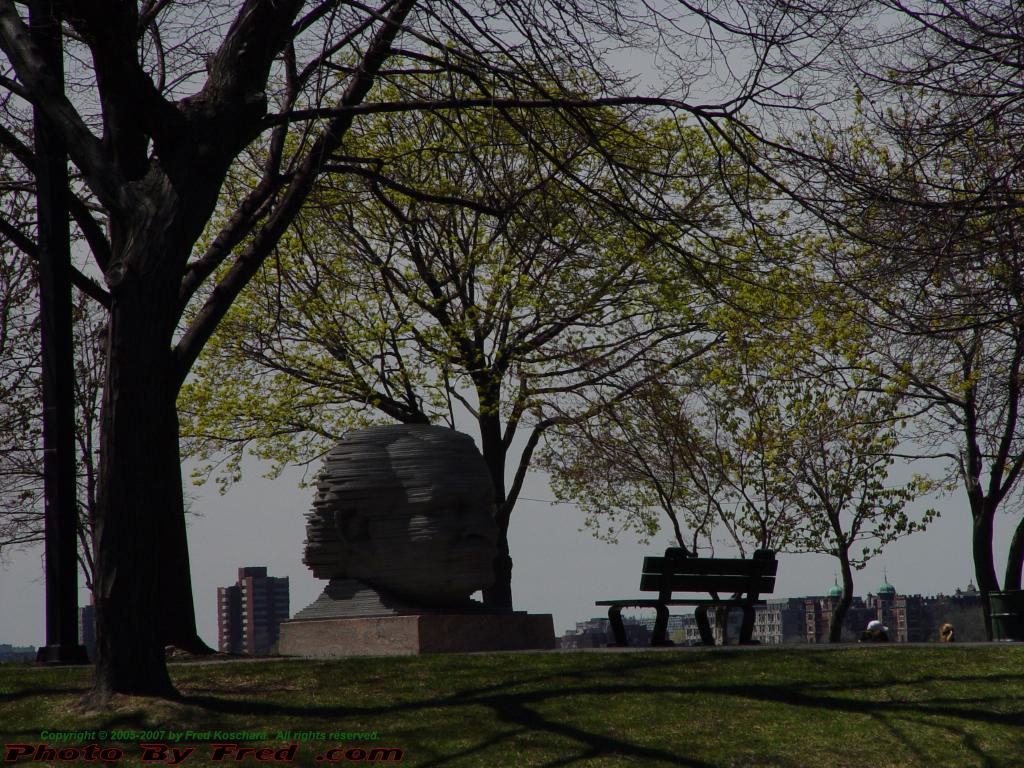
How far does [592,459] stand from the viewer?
Result: 23.1m

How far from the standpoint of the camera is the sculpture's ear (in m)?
12.3

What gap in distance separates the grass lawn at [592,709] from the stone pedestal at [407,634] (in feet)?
4.05

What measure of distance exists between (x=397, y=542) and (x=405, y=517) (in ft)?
0.84

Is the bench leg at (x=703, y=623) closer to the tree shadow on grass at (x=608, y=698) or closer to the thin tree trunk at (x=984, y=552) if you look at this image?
the tree shadow on grass at (x=608, y=698)

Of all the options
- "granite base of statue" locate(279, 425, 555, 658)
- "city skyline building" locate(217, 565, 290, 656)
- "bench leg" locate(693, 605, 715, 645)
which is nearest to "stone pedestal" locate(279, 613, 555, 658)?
"granite base of statue" locate(279, 425, 555, 658)

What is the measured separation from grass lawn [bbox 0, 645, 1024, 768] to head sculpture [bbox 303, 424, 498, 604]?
6.33 feet

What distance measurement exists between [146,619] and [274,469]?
1471 cm

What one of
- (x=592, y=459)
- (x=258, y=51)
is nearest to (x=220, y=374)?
(x=592, y=459)

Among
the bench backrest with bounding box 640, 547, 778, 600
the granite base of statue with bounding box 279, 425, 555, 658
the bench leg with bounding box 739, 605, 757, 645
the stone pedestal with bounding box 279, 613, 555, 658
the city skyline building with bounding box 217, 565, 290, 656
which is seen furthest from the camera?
the city skyline building with bounding box 217, 565, 290, 656

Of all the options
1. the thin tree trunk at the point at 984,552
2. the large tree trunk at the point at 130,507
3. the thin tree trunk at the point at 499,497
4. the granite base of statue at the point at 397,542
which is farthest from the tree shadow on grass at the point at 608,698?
the thin tree trunk at the point at 984,552

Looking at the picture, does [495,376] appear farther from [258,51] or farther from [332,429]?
[258,51]

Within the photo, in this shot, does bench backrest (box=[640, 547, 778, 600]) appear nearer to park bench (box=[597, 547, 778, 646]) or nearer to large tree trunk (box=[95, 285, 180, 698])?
park bench (box=[597, 547, 778, 646])

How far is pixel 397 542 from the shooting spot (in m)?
12.1

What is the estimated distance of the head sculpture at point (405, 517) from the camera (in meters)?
12.0
